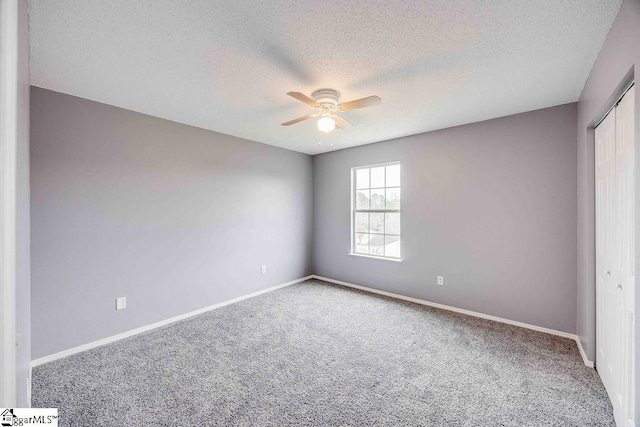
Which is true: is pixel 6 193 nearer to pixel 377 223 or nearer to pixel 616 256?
pixel 616 256

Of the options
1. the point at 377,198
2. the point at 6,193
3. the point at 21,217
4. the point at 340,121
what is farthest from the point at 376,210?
the point at 6,193

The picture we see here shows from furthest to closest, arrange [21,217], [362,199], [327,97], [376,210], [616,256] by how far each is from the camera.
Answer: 1. [362,199]
2. [376,210]
3. [327,97]
4. [616,256]
5. [21,217]

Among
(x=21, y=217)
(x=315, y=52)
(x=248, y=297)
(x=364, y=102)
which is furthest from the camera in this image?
(x=248, y=297)

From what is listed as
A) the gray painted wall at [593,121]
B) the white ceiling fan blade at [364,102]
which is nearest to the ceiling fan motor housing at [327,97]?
the white ceiling fan blade at [364,102]

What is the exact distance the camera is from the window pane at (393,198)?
431 centimetres

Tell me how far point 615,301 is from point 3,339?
2965 millimetres

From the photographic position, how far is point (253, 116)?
10.6ft

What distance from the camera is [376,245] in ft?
15.1

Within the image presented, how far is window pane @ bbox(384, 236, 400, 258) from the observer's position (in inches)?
170

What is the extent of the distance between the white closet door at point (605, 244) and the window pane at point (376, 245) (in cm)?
259

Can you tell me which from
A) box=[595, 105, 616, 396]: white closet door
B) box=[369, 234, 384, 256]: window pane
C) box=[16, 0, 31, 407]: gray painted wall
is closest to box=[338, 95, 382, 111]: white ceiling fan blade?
box=[595, 105, 616, 396]: white closet door

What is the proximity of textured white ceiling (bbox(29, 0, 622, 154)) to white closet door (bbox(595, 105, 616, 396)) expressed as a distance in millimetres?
597

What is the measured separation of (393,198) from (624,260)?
281 cm

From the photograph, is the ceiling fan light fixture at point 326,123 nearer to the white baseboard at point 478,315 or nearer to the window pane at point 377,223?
the window pane at point 377,223
